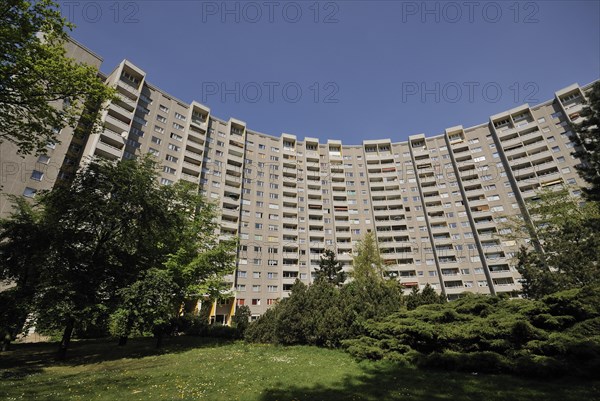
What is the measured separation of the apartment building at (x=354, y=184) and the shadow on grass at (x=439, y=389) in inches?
1899

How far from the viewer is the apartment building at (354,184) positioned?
5828 cm

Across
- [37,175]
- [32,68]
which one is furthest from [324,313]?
[37,175]

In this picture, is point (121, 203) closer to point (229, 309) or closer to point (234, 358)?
point (234, 358)

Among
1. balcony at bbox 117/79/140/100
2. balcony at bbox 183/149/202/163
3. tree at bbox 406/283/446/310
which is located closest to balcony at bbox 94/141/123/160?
balcony at bbox 117/79/140/100

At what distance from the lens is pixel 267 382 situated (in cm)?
969

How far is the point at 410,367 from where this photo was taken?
11211mm

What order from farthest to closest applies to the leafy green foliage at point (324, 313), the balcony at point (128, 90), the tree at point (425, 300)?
the balcony at point (128, 90) → the tree at point (425, 300) → the leafy green foliage at point (324, 313)

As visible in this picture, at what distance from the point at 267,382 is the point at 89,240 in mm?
16107

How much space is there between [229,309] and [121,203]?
1661 inches

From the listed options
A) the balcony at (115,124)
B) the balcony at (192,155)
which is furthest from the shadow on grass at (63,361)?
the balcony at (192,155)

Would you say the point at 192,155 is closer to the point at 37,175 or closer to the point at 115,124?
the point at 115,124

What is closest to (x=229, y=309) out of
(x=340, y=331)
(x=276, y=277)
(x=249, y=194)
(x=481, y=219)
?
(x=276, y=277)

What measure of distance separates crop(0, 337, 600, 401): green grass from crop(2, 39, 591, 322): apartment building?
43.4 metres

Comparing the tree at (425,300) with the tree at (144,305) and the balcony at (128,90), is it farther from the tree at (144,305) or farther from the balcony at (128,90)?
the balcony at (128,90)
